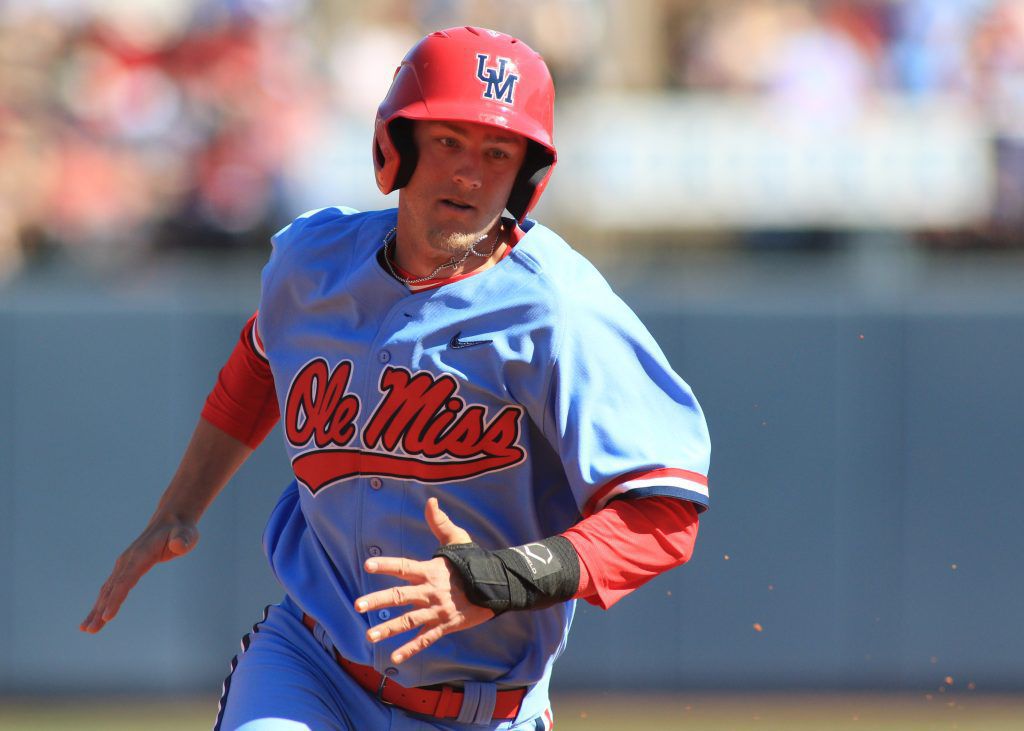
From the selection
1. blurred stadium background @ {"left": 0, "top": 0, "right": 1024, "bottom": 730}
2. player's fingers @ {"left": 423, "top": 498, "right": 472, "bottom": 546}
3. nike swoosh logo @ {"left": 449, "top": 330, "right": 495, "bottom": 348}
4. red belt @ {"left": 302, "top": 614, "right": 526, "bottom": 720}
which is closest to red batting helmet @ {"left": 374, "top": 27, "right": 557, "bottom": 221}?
nike swoosh logo @ {"left": 449, "top": 330, "right": 495, "bottom": 348}

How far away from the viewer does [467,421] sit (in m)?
2.95

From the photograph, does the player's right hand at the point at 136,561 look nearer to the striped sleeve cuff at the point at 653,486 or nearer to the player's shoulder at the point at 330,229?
the player's shoulder at the point at 330,229

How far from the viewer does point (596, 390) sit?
9.39 ft

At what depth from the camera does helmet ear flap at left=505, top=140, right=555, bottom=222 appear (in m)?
3.11

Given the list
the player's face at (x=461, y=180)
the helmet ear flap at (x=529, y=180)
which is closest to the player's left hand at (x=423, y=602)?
the player's face at (x=461, y=180)

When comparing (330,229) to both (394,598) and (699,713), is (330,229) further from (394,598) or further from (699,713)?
(699,713)

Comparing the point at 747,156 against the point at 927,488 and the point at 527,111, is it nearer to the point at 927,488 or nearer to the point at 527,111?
the point at 927,488

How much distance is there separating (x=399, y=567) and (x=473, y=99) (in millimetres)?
930

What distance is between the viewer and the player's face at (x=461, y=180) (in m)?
2.97

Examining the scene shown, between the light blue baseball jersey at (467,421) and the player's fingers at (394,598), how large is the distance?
44 centimetres

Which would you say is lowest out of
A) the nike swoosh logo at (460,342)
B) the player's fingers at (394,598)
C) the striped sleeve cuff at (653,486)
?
the player's fingers at (394,598)

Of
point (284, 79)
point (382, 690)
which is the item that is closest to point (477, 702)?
point (382, 690)

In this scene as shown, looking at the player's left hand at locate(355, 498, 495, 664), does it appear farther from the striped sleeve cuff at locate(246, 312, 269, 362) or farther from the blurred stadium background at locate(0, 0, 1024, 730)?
the blurred stadium background at locate(0, 0, 1024, 730)

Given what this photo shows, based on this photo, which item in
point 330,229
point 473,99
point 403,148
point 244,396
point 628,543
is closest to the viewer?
point 628,543
